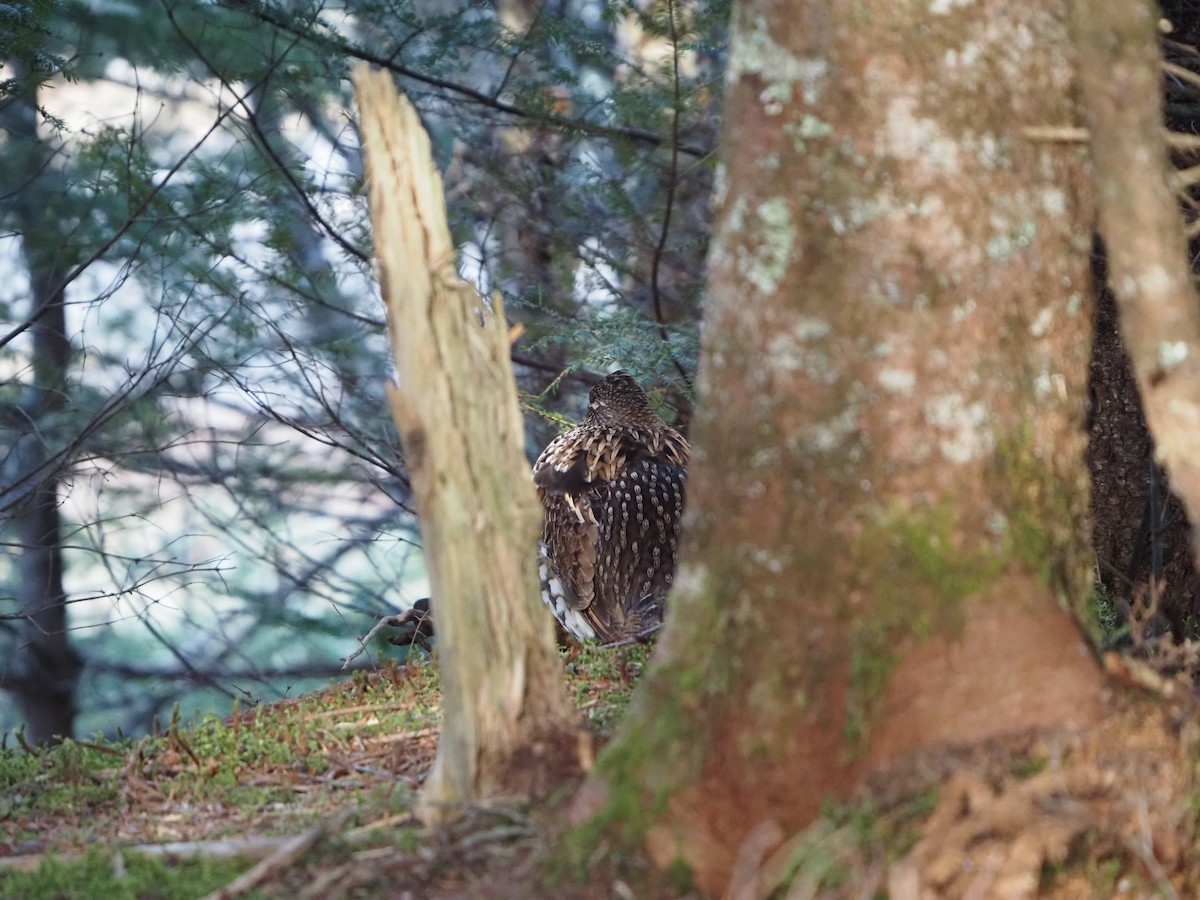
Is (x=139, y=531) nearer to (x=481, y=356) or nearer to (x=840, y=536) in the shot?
(x=481, y=356)

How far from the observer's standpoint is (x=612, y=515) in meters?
6.04

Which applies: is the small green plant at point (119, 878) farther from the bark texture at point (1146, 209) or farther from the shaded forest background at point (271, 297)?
the shaded forest background at point (271, 297)

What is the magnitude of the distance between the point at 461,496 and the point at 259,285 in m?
6.82

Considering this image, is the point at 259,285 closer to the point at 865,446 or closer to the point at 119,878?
the point at 119,878

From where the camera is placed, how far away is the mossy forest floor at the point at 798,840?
7.18ft

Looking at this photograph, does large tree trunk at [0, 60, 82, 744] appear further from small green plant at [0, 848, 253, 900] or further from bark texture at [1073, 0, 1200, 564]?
bark texture at [1073, 0, 1200, 564]

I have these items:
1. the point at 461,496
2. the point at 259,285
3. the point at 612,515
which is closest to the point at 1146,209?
the point at 461,496

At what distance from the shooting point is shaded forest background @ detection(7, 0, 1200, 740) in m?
5.85

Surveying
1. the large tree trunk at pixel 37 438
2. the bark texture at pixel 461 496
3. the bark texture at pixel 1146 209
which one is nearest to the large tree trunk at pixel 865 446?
the bark texture at pixel 1146 209

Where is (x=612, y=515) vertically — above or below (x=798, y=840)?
above

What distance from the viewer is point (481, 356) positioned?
2916mm

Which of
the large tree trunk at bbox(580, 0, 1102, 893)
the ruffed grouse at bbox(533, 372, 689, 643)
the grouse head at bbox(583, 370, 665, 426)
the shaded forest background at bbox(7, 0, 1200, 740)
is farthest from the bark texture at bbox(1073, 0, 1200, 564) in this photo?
the grouse head at bbox(583, 370, 665, 426)

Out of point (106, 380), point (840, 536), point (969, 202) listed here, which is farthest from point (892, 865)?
point (106, 380)

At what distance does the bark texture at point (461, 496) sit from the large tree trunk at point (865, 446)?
35 centimetres
